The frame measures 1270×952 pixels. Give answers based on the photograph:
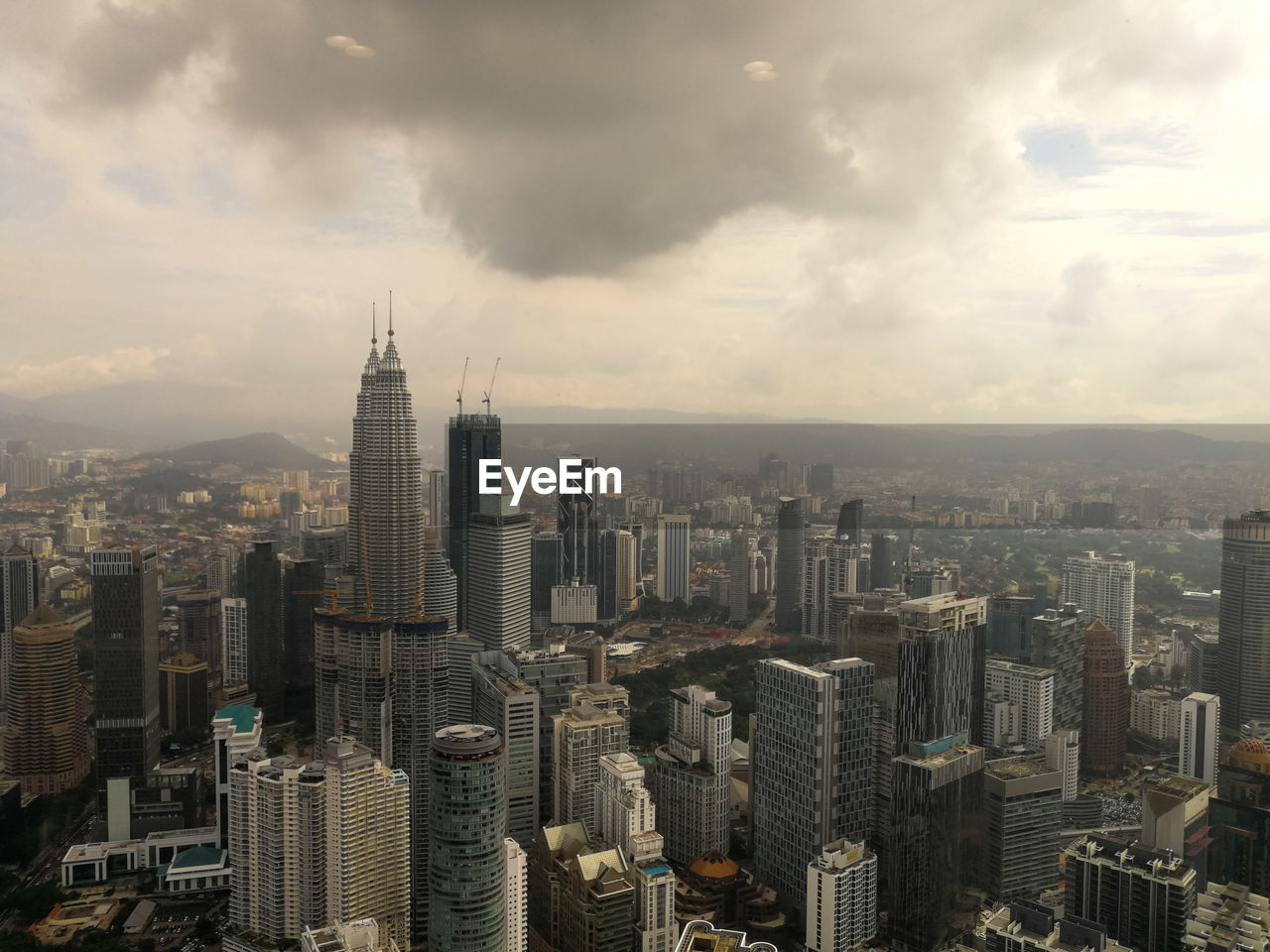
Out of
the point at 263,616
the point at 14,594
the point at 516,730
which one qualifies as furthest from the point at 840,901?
the point at 14,594

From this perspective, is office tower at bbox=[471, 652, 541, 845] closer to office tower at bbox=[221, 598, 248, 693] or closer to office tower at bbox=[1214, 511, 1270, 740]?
office tower at bbox=[221, 598, 248, 693]

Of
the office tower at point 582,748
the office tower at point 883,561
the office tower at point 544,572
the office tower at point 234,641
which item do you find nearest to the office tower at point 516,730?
the office tower at point 582,748

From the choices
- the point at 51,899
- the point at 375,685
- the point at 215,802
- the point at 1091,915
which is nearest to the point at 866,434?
the point at 1091,915

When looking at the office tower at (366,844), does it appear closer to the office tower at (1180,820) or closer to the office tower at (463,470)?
the office tower at (463,470)

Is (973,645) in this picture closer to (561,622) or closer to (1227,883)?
(1227,883)

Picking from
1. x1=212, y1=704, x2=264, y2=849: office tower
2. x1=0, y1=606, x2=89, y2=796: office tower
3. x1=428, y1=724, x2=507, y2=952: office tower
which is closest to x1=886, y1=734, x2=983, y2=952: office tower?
x1=428, y1=724, x2=507, y2=952: office tower

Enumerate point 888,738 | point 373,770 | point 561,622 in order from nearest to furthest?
point 373,770 < point 888,738 < point 561,622
